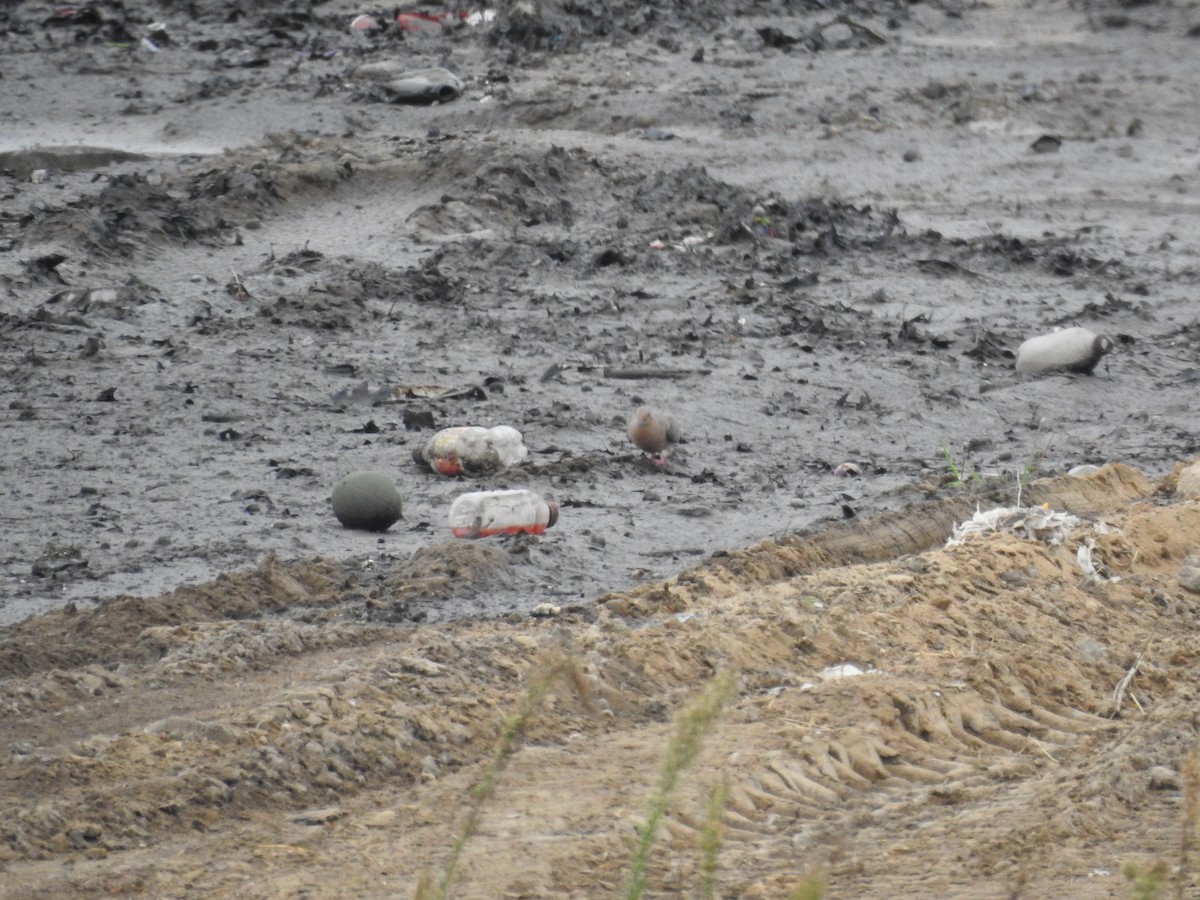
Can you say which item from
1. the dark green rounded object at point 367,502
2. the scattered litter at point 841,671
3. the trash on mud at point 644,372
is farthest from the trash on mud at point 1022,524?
the trash on mud at point 644,372

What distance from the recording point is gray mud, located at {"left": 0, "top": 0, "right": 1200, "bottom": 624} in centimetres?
511

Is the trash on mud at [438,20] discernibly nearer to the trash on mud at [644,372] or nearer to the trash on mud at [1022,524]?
the trash on mud at [644,372]

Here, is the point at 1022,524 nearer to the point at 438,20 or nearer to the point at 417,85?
the point at 417,85

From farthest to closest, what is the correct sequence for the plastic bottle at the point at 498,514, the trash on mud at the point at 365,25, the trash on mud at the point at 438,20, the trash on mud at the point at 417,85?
the trash on mud at the point at 365,25, the trash on mud at the point at 438,20, the trash on mud at the point at 417,85, the plastic bottle at the point at 498,514

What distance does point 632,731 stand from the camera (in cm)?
339

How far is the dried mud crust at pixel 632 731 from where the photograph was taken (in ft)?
8.99

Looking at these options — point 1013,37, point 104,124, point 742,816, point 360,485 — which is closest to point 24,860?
point 742,816

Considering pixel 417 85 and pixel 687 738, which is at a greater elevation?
pixel 687 738

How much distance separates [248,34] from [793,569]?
10044 millimetres

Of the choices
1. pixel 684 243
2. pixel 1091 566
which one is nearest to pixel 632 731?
pixel 1091 566

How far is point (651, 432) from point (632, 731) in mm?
2270

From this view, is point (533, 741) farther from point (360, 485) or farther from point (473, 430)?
point (473, 430)

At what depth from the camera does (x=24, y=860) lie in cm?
Result: 269

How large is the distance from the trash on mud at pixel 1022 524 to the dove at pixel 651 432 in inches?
49.4
